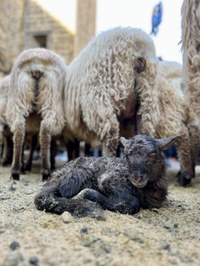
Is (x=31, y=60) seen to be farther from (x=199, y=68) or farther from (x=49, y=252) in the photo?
(x=49, y=252)

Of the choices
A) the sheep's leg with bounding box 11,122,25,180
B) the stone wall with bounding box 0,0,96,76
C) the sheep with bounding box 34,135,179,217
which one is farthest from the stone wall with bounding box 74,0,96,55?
the sheep with bounding box 34,135,179,217

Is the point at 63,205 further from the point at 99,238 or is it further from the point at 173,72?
the point at 173,72

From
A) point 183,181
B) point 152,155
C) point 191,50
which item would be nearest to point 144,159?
point 152,155

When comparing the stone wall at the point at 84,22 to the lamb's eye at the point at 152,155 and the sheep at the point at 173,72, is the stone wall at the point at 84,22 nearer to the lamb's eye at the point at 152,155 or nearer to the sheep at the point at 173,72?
the sheep at the point at 173,72

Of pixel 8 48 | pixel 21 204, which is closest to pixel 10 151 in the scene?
pixel 21 204

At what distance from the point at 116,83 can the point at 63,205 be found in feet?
5.73

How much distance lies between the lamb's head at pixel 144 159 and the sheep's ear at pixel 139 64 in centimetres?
135

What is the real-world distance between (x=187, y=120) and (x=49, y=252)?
3.36 meters

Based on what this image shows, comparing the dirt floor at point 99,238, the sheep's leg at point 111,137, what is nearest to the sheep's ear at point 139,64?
the sheep's leg at point 111,137

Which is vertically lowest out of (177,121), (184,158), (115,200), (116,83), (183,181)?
(183,181)

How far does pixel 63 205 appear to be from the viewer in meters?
2.27

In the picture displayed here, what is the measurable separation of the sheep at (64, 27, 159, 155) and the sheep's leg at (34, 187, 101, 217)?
1344mm

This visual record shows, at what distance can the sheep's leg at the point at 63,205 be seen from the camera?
7.22 feet

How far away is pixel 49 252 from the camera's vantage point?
153 cm
